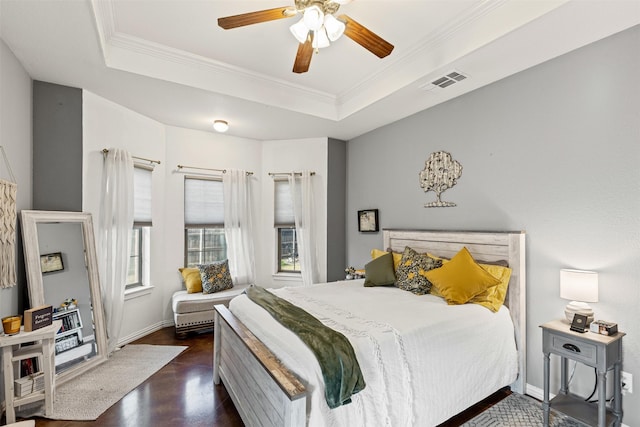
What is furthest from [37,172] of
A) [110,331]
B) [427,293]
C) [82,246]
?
[427,293]

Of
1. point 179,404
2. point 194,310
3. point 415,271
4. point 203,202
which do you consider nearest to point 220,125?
point 203,202

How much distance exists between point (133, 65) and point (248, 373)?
2.80m

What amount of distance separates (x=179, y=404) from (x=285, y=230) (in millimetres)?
2935

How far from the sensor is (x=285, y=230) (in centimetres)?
505

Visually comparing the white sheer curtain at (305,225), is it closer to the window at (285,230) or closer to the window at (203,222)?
the window at (285,230)

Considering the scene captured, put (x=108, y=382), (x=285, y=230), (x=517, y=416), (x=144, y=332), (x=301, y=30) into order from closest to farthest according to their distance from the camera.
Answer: (x=301, y=30) < (x=517, y=416) < (x=108, y=382) < (x=144, y=332) < (x=285, y=230)

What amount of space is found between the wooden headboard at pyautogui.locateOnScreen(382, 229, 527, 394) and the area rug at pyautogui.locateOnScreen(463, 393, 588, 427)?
0.66 ft

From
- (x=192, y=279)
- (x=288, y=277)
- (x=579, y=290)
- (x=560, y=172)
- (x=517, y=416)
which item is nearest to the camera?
(x=579, y=290)

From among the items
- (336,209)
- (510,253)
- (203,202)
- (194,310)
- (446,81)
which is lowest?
(194,310)

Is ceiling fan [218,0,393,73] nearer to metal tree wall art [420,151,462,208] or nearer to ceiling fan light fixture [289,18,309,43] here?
ceiling fan light fixture [289,18,309,43]

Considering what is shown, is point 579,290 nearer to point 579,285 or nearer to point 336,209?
point 579,285

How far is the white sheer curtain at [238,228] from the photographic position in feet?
15.1

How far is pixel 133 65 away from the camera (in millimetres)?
2746

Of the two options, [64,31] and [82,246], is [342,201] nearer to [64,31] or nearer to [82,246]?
[82,246]
